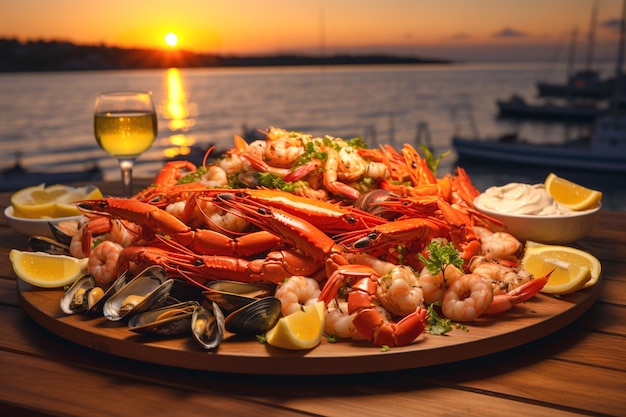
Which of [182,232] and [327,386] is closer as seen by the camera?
[327,386]

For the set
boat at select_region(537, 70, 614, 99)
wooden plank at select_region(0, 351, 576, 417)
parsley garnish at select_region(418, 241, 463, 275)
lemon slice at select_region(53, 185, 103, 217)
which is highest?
parsley garnish at select_region(418, 241, 463, 275)

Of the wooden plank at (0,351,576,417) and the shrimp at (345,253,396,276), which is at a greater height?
the shrimp at (345,253,396,276)

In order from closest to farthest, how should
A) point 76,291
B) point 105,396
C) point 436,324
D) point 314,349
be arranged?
point 105,396, point 314,349, point 436,324, point 76,291

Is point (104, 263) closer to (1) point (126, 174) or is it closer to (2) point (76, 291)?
(2) point (76, 291)

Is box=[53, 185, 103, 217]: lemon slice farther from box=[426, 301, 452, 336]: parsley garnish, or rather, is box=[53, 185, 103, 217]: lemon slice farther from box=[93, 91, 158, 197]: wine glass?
box=[426, 301, 452, 336]: parsley garnish

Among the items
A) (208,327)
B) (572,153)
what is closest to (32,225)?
(208,327)

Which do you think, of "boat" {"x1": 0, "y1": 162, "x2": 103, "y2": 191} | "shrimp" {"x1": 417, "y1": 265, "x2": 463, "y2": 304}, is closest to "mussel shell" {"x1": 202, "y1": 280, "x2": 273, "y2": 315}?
"shrimp" {"x1": 417, "y1": 265, "x2": 463, "y2": 304}

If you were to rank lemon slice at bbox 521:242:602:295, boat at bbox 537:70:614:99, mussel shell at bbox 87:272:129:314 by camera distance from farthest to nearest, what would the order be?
boat at bbox 537:70:614:99 < lemon slice at bbox 521:242:602:295 < mussel shell at bbox 87:272:129:314
